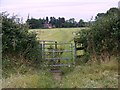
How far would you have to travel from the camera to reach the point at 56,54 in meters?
12.5

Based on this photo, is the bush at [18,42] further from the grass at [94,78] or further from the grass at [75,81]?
the grass at [75,81]

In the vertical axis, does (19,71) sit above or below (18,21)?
below

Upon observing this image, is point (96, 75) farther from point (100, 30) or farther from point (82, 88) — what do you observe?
point (100, 30)

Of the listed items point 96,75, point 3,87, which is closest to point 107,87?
point 96,75

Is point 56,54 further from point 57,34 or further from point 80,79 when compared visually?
point 80,79

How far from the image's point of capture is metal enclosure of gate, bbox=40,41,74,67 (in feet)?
39.7

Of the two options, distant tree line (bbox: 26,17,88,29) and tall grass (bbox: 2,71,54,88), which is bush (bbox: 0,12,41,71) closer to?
distant tree line (bbox: 26,17,88,29)

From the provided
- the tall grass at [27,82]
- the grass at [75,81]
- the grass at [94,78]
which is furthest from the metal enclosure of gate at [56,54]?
the tall grass at [27,82]

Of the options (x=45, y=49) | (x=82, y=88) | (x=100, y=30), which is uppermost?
(x=100, y=30)

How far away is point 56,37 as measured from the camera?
1598 centimetres

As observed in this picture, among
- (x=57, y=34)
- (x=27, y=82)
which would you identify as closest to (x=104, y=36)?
(x=57, y=34)

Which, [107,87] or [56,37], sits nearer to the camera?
[107,87]

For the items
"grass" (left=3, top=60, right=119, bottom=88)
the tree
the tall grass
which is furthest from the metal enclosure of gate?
the tall grass

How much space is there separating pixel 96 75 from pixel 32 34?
404 cm
